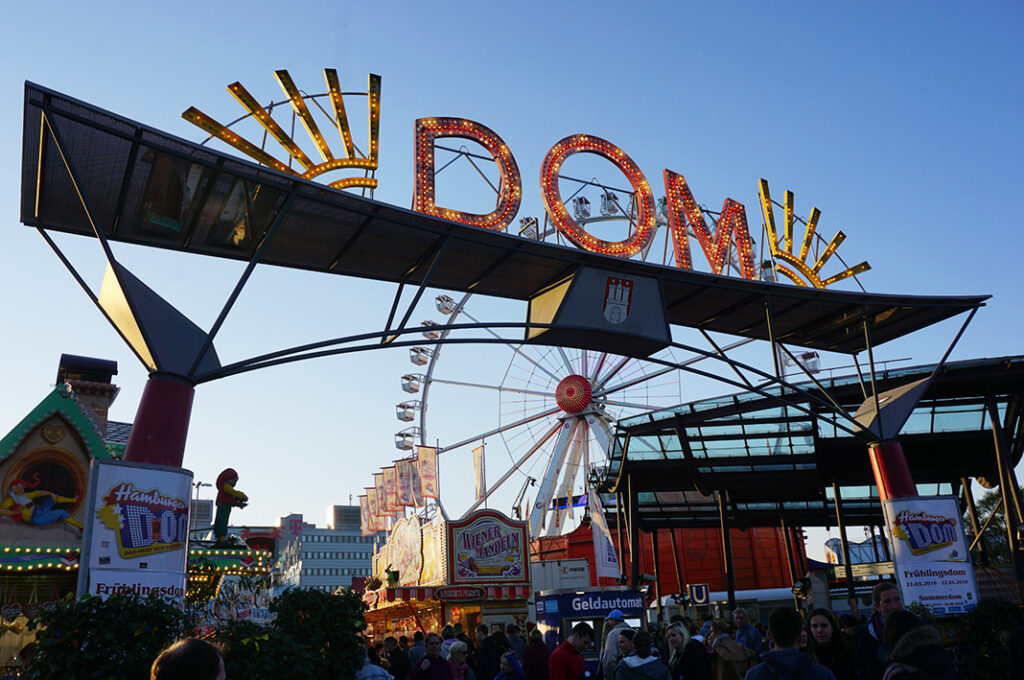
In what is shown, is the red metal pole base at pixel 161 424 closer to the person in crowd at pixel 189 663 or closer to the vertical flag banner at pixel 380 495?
the person in crowd at pixel 189 663

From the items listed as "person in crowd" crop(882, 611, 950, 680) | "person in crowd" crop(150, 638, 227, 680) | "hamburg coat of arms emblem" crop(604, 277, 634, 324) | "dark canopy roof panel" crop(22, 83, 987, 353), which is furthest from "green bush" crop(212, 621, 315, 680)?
"hamburg coat of arms emblem" crop(604, 277, 634, 324)

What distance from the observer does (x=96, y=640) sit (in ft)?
20.6

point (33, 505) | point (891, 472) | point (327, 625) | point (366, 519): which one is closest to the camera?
point (327, 625)

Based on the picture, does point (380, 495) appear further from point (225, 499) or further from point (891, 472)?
point (891, 472)

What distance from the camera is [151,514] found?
10.1 meters

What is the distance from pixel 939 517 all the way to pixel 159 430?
51.9 feet

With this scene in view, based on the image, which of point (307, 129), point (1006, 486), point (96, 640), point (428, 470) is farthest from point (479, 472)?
point (96, 640)

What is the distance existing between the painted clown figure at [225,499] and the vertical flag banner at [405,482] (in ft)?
58.1

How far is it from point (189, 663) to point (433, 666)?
6452mm

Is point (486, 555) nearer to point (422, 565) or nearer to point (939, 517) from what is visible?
point (422, 565)

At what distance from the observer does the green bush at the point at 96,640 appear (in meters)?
6.14

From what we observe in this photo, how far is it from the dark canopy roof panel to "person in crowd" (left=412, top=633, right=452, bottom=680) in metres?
6.84

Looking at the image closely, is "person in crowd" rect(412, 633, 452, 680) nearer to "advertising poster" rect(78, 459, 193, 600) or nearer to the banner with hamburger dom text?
"advertising poster" rect(78, 459, 193, 600)

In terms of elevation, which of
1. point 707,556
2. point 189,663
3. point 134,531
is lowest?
point 189,663
